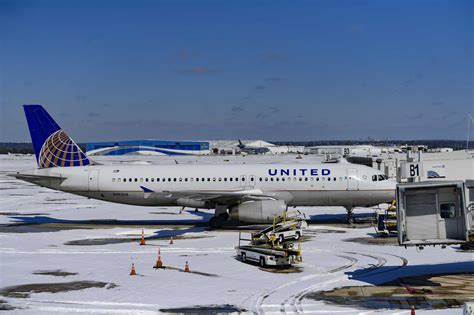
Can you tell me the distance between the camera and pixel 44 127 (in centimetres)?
4306

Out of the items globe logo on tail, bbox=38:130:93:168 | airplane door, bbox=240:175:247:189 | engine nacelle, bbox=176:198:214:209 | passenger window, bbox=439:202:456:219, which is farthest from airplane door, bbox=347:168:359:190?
globe logo on tail, bbox=38:130:93:168

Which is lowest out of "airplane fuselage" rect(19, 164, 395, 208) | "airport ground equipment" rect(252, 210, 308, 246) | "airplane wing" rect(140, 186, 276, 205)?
"airport ground equipment" rect(252, 210, 308, 246)

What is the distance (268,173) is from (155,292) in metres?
20.1

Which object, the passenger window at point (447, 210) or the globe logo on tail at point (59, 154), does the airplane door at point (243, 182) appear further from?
the passenger window at point (447, 210)

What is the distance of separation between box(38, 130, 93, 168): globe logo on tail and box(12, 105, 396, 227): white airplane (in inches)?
19.1

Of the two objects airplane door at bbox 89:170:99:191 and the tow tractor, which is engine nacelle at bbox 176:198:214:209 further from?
the tow tractor

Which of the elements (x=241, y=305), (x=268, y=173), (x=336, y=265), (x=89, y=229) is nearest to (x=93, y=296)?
(x=241, y=305)

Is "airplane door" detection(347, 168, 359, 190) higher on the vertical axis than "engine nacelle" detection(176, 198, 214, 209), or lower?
higher

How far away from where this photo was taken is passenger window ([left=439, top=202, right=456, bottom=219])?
2216 cm

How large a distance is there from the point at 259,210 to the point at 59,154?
53.8 ft

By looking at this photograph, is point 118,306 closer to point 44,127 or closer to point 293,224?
point 293,224

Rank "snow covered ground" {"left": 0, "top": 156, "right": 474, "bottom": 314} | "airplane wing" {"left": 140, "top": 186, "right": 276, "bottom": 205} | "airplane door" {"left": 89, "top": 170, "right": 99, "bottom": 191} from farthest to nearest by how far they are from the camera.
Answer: "airplane door" {"left": 89, "top": 170, "right": 99, "bottom": 191} → "airplane wing" {"left": 140, "top": 186, "right": 276, "bottom": 205} → "snow covered ground" {"left": 0, "top": 156, "right": 474, "bottom": 314}

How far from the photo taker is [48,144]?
42.9 metres

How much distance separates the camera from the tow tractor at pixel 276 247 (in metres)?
26.5
